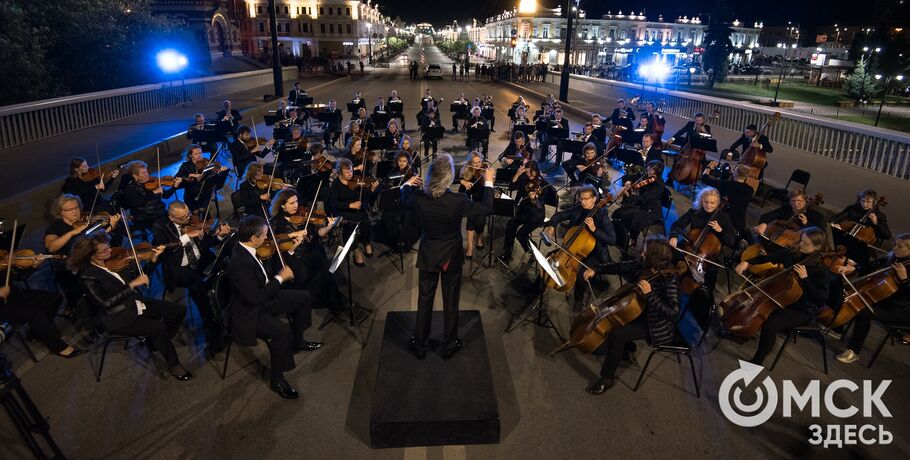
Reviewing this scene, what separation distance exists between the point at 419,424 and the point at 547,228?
9.99 feet

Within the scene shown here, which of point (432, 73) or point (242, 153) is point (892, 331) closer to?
point (242, 153)

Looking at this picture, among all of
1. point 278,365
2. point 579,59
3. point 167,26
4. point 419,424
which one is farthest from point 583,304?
point 579,59

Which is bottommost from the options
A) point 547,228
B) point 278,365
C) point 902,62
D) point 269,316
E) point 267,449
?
point 267,449

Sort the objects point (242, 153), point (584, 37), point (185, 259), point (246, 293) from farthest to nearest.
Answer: point (584, 37), point (242, 153), point (185, 259), point (246, 293)

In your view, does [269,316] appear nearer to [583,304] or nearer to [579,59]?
[583,304]

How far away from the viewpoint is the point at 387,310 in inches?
252

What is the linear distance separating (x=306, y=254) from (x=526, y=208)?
3319 millimetres

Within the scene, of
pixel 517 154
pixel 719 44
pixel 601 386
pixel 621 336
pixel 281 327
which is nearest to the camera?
pixel 281 327

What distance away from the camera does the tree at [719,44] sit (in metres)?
60.1

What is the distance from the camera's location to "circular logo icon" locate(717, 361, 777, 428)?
15.1ft

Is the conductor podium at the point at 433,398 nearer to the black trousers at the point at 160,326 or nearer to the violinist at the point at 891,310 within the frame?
the black trousers at the point at 160,326

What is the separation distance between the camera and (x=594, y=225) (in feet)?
20.1

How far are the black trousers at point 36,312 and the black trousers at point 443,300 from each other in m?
3.76

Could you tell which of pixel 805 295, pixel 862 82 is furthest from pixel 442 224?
pixel 862 82
